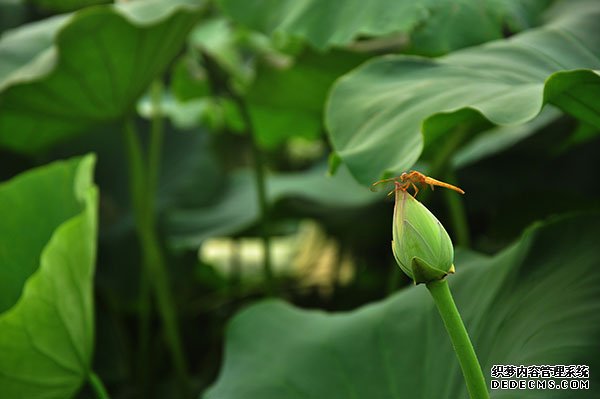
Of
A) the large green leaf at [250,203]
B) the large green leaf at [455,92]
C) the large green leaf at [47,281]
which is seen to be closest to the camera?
the large green leaf at [455,92]

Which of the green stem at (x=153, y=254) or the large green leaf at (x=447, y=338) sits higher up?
the large green leaf at (x=447, y=338)

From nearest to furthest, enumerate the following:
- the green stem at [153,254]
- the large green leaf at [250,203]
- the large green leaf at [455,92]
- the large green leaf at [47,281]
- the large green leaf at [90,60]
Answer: the large green leaf at [455,92] < the large green leaf at [47,281] < the large green leaf at [90,60] < the green stem at [153,254] < the large green leaf at [250,203]

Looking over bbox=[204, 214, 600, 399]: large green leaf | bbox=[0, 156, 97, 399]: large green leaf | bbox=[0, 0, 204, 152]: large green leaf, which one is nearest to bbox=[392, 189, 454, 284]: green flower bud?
bbox=[204, 214, 600, 399]: large green leaf

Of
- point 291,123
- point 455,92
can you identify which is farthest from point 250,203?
point 455,92

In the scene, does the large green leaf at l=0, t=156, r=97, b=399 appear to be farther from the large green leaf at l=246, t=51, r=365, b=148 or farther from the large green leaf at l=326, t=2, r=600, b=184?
the large green leaf at l=246, t=51, r=365, b=148

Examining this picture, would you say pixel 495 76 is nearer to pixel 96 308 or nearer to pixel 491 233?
pixel 491 233

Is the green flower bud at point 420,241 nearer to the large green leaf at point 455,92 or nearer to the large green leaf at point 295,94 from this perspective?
the large green leaf at point 455,92

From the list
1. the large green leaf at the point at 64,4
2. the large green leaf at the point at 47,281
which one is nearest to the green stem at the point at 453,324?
the large green leaf at the point at 47,281

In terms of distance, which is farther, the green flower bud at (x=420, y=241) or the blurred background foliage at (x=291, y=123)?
the blurred background foliage at (x=291, y=123)
